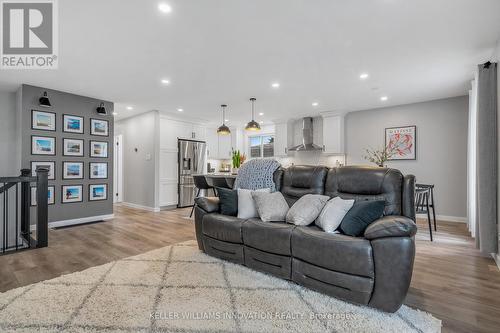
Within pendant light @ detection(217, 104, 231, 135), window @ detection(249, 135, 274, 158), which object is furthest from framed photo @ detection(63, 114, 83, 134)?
window @ detection(249, 135, 274, 158)

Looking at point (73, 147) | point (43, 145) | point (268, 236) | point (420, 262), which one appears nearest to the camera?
point (268, 236)

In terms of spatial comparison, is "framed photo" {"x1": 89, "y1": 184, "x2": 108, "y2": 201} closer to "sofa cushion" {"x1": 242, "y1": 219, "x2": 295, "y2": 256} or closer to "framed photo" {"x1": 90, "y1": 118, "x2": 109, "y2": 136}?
"framed photo" {"x1": 90, "y1": 118, "x2": 109, "y2": 136}

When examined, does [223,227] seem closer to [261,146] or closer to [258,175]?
[258,175]

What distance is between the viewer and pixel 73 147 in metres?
4.88

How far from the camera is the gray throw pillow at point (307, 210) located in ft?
7.98

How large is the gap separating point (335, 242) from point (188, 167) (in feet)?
18.1

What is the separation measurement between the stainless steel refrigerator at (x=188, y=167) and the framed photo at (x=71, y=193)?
2.31 m

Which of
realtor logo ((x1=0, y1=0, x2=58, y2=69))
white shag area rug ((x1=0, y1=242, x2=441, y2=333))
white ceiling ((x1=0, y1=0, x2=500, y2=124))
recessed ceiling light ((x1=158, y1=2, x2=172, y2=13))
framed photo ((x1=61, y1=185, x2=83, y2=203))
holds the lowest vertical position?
white shag area rug ((x1=0, y1=242, x2=441, y2=333))

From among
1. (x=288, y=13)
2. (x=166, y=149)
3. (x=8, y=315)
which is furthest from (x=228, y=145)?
(x=8, y=315)

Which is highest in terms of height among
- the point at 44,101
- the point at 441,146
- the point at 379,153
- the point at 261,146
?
the point at 44,101

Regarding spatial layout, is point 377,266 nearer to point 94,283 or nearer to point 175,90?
point 94,283

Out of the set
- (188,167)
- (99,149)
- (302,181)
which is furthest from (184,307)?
(188,167)

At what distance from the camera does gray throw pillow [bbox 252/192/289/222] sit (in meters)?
2.65

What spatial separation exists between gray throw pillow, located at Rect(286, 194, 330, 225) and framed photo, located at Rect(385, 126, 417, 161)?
3963 millimetres
